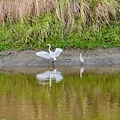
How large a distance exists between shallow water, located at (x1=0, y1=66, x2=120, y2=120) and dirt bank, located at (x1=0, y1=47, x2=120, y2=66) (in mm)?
453

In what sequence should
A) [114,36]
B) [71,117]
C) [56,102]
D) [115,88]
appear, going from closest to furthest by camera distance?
1. [71,117]
2. [56,102]
3. [115,88]
4. [114,36]

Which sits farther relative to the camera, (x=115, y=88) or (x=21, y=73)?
(x=21, y=73)

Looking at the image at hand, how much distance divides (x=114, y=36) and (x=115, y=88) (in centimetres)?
448

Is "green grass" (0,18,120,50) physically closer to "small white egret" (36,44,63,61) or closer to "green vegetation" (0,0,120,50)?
A: "green vegetation" (0,0,120,50)

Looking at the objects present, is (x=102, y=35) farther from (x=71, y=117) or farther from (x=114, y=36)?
(x=71, y=117)

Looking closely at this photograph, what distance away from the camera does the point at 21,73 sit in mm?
11953

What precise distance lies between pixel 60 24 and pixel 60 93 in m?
5.18

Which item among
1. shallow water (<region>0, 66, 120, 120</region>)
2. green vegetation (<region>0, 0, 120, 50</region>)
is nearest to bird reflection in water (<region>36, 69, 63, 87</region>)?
shallow water (<region>0, 66, 120, 120</region>)

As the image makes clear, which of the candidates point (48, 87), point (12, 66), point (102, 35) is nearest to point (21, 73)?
point (12, 66)

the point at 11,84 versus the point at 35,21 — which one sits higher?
the point at 35,21

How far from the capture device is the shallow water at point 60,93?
307 inches

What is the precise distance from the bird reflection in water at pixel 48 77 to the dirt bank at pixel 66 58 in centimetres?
112

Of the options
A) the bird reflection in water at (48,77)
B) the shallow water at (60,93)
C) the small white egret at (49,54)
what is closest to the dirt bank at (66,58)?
the small white egret at (49,54)

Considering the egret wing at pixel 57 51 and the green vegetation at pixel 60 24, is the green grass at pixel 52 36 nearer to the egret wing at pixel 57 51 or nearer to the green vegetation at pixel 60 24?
the green vegetation at pixel 60 24
